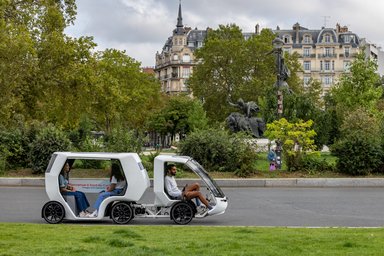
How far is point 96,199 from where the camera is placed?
1497cm

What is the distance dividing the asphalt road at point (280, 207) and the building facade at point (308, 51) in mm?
115470

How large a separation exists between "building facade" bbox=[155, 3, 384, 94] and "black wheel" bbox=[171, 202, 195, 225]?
123 m

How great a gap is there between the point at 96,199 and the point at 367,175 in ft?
44.1

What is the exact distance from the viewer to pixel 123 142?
2691 cm

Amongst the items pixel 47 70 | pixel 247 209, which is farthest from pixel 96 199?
pixel 47 70

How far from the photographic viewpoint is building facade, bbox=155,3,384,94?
14425cm

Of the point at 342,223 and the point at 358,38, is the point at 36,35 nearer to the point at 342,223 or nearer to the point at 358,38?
the point at 342,223

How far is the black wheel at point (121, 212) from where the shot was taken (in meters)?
14.6

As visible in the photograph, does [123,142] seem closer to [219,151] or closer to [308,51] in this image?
[219,151]

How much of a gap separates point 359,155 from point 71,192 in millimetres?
13615

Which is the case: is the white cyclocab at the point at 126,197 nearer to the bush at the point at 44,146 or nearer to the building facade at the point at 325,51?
the bush at the point at 44,146

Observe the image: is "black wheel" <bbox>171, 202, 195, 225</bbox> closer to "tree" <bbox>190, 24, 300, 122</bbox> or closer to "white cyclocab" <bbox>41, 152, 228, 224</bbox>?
"white cyclocab" <bbox>41, 152, 228, 224</bbox>

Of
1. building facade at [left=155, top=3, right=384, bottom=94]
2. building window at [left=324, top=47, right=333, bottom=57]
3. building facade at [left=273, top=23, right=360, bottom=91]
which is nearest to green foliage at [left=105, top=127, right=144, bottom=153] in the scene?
building facade at [left=155, top=3, right=384, bottom=94]

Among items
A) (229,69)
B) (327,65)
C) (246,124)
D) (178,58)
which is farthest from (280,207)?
(178,58)
